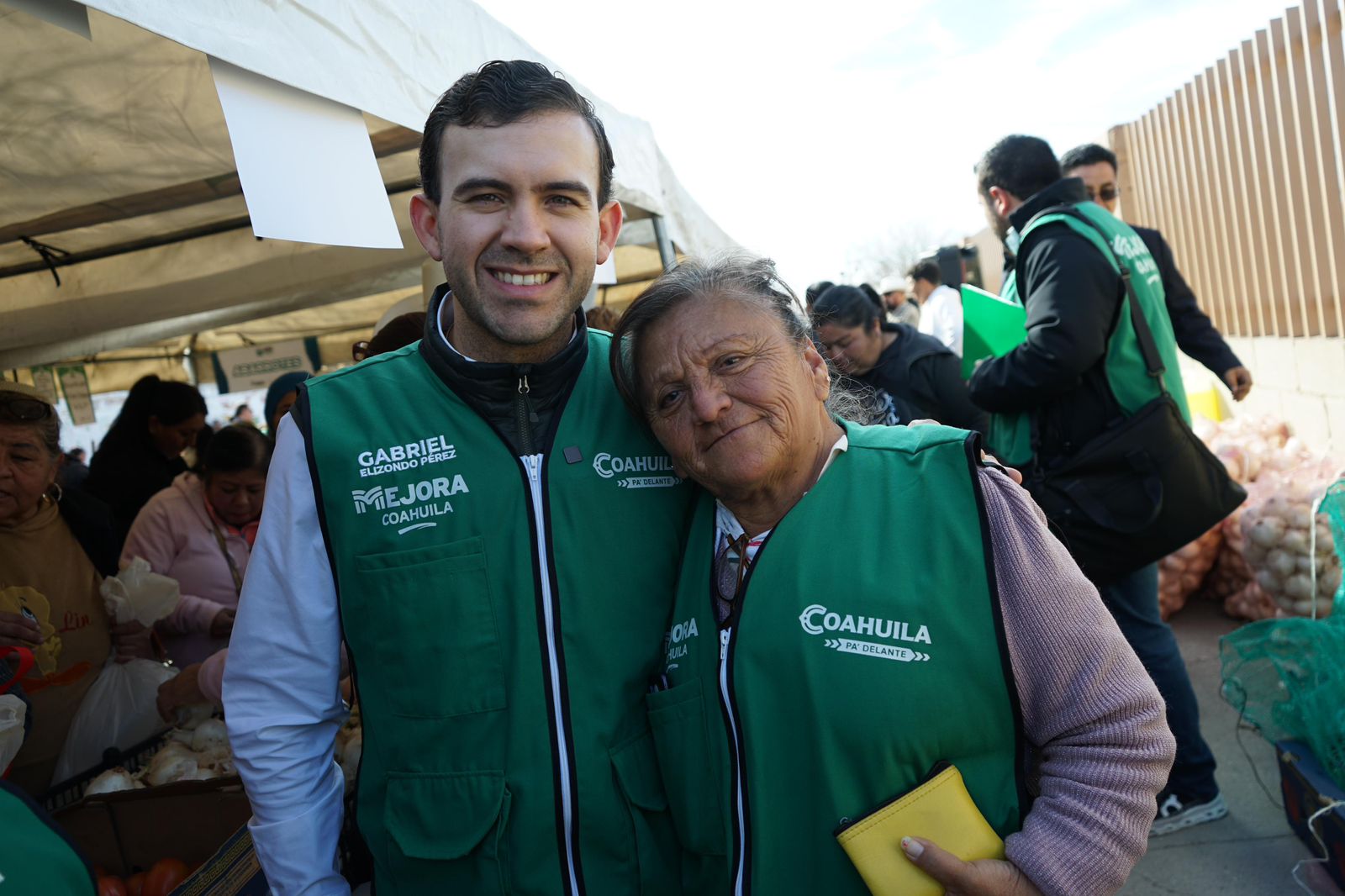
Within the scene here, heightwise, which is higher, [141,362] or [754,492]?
[141,362]

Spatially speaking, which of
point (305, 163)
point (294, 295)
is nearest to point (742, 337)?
point (305, 163)

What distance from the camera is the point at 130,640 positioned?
303 cm

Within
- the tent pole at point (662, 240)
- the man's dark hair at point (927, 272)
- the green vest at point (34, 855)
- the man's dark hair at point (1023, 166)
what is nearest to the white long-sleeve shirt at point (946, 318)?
the man's dark hair at point (927, 272)

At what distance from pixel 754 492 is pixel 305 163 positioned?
1.48 meters

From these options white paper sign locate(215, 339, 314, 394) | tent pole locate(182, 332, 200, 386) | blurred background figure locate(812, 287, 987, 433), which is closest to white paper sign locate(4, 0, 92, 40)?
blurred background figure locate(812, 287, 987, 433)

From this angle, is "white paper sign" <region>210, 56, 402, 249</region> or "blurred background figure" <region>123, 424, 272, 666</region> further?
"blurred background figure" <region>123, 424, 272, 666</region>

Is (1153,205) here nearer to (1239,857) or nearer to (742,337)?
(1239,857)

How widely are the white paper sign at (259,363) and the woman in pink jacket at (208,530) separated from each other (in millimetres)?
6318

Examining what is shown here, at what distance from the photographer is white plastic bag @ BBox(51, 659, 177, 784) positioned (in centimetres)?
275

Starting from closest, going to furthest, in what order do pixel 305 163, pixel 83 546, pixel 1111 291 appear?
pixel 305 163
pixel 1111 291
pixel 83 546

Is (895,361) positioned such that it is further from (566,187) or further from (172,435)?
(172,435)

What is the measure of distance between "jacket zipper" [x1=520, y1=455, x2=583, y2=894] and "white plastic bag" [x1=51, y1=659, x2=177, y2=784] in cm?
192

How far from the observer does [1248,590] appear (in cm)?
468

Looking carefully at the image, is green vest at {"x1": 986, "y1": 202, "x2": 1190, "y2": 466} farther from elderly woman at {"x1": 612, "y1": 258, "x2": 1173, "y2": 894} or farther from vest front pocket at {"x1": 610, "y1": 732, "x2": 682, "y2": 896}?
vest front pocket at {"x1": 610, "y1": 732, "x2": 682, "y2": 896}
